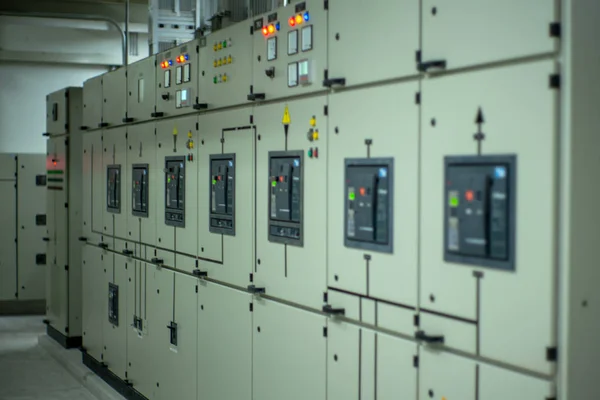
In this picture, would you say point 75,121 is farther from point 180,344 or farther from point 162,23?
point 180,344

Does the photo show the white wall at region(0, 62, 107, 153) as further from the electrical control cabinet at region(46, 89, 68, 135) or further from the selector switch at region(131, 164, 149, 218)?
the selector switch at region(131, 164, 149, 218)

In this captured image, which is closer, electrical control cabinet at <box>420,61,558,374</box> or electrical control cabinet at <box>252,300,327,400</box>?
electrical control cabinet at <box>420,61,558,374</box>

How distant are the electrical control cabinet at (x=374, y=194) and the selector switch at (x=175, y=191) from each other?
6.27 feet

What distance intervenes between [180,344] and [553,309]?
134 inches

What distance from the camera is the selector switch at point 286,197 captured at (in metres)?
4.04

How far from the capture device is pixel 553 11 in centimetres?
255

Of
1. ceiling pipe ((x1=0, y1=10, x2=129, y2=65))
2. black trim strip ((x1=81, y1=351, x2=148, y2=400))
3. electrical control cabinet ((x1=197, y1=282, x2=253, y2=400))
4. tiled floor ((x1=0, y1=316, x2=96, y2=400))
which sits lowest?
tiled floor ((x1=0, y1=316, x2=96, y2=400))

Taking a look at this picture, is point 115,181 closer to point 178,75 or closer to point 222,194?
point 178,75

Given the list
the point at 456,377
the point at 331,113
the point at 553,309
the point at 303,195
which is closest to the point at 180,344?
the point at 303,195

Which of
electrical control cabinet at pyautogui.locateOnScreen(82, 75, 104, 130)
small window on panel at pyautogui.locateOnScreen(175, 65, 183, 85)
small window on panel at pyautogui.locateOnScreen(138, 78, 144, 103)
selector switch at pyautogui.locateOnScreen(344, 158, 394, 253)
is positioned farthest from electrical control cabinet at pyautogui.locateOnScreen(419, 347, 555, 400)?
electrical control cabinet at pyautogui.locateOnScreen(82, 75, 104, 130)

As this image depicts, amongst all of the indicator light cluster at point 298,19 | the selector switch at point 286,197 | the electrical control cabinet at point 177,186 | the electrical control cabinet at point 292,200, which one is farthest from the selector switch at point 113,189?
the indicator light cluster at point 298,19

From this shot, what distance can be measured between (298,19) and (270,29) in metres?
0.31

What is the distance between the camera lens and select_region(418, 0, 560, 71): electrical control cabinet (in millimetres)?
Answer: 2602

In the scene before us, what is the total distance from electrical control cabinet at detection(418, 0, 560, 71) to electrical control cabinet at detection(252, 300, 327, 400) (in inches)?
58.7
